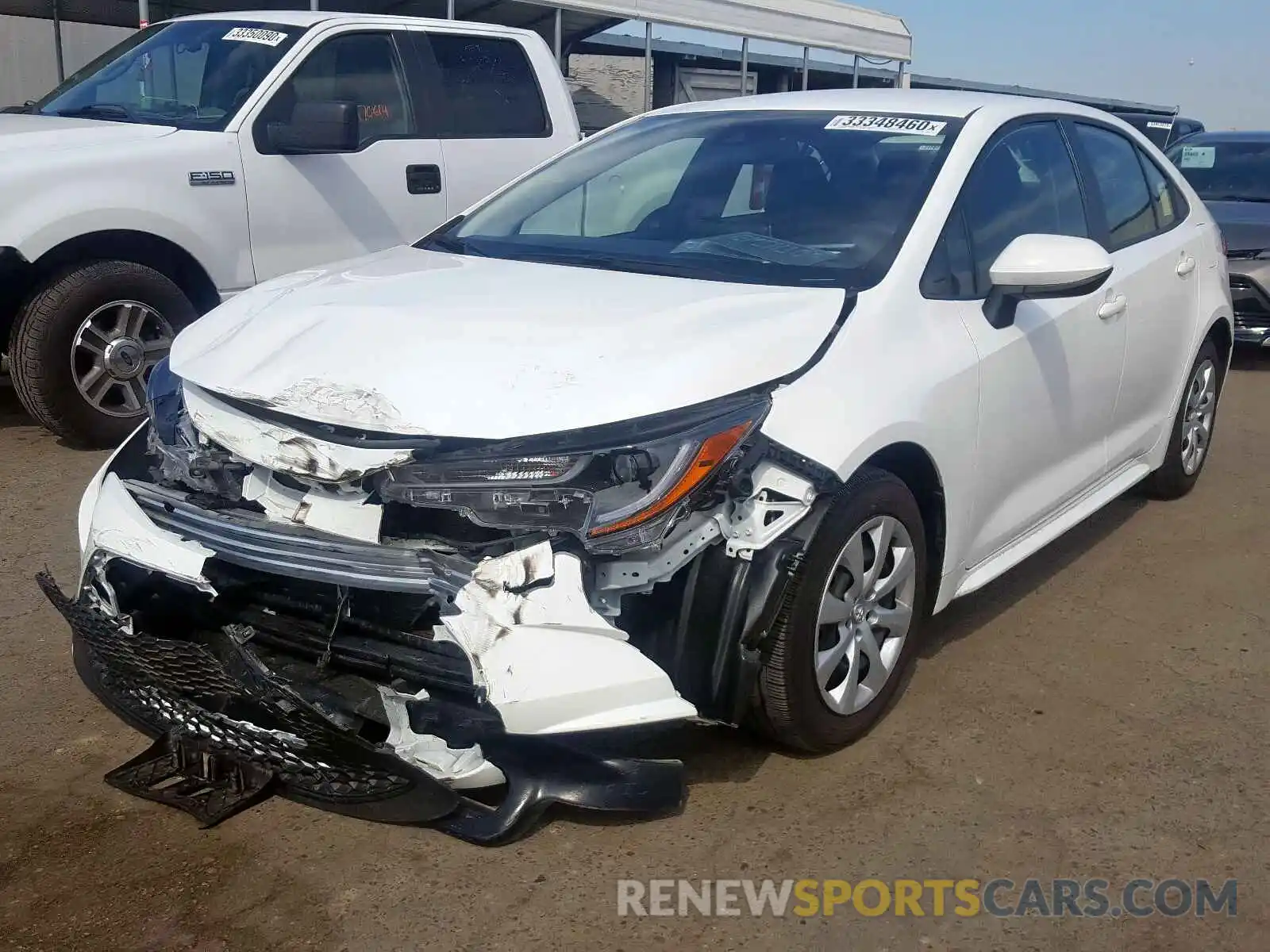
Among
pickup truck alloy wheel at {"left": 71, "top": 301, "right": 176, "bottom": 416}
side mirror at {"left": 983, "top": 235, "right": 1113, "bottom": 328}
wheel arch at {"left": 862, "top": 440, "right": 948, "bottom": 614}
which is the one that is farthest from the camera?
pickup truck alloy wheel at {"left": 71, "top": 301, "right": 176, "bottom": 416}

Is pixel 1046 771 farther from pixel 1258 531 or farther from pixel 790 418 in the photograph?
pixel 1258 531

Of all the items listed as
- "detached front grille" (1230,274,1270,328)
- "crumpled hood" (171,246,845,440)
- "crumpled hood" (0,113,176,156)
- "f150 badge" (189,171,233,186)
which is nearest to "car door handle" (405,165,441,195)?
"f150 badge" (189,171,233,186)

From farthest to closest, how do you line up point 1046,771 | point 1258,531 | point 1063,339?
1. point 1258,531
2. point 1063,339
3. point 1046,771

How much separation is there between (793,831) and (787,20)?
10.2 metres

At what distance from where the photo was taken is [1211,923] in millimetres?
2578

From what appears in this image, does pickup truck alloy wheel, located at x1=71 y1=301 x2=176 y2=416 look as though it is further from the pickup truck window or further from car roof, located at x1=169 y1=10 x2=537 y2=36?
car roof, located at x1=169 y1=10 x2=537 y2=36

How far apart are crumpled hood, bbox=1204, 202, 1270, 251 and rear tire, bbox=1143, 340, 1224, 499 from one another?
3.41 m

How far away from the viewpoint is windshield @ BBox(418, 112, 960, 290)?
3480 mm

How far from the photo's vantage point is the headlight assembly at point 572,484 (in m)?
2.58

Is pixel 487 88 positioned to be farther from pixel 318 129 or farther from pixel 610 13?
pixel 610 13

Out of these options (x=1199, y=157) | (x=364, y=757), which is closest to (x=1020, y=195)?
(x=364, y=757)

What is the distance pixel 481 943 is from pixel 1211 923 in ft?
4.85

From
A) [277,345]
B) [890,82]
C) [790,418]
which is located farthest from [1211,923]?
[890,82]

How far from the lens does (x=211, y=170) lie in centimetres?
579
